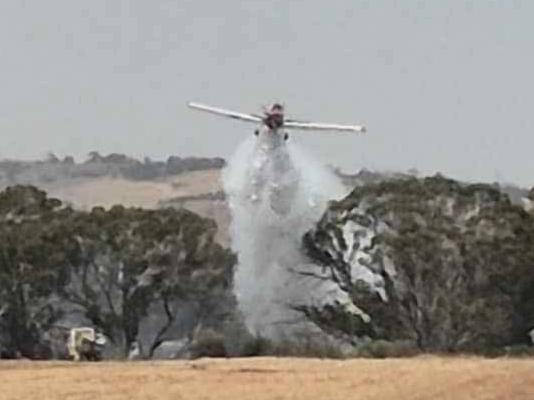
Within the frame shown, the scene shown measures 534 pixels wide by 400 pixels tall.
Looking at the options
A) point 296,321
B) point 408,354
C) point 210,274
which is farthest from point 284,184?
point 408,354

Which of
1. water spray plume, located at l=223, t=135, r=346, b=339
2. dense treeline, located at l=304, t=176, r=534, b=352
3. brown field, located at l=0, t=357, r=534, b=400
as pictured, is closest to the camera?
brown field, located at l=0, t=357, r=534, b=400

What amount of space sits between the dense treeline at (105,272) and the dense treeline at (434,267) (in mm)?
8589

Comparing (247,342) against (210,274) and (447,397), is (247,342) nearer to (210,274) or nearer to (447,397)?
(210,274)

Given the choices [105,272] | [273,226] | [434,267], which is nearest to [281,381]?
[434,267]

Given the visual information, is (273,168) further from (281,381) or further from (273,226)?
(281,381)

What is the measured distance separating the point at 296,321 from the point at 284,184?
14639 millimetres

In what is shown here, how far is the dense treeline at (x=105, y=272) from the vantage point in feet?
327

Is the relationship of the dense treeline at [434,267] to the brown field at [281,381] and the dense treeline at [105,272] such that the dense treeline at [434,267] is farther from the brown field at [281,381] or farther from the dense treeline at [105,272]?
the brown field at [281,381]

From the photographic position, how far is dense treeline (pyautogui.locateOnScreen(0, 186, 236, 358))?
99812 millimetres

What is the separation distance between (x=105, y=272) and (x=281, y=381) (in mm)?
56141

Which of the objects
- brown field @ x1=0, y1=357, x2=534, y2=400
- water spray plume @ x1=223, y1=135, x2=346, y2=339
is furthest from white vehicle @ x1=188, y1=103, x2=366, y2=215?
brown field @ x1=0, y1=357, x2=534, y2=400

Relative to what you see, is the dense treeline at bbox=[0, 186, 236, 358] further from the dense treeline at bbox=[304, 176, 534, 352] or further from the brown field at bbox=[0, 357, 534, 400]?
the brown field at bbox=[0, 357, 534, 400]

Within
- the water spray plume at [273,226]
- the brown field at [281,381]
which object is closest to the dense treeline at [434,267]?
the water spray plume at [273,226]

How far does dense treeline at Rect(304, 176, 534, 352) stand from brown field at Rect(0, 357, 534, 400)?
33821mm
